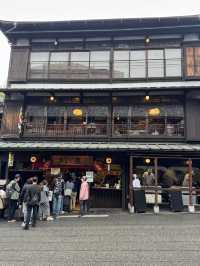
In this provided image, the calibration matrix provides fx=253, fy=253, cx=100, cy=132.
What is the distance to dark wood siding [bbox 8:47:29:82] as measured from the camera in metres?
Answer: 18.1

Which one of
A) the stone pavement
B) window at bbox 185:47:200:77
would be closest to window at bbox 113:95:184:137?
window at bbox 185:47:200:77

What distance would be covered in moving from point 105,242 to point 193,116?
430 inches

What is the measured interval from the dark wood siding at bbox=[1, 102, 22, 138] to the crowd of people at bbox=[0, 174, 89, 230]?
4974 millimetres

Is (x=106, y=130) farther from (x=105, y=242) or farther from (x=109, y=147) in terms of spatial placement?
(x=105, y=242)

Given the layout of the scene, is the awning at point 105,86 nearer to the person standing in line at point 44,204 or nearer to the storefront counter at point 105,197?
the storefront counter at point 105,197

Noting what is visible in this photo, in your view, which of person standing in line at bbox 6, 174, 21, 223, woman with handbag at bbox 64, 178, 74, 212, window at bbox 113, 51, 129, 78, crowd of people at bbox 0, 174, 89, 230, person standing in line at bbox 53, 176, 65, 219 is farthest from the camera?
window at bbox 113, 51, 129, 78

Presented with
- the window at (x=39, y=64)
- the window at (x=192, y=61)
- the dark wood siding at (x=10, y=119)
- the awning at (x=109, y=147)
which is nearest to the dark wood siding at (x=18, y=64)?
the window at (x=39, y=64)

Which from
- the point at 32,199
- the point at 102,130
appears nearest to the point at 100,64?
the point at 102,130

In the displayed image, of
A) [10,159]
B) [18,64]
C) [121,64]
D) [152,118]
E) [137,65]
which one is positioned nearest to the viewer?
[10,159]

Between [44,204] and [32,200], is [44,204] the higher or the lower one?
the lower one

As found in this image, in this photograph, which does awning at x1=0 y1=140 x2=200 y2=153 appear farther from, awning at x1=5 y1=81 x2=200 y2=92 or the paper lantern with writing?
awning at x1=5 y1=81 x2=200 y2=92

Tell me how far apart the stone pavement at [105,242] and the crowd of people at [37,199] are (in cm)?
74

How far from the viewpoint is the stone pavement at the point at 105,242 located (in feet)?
22.6

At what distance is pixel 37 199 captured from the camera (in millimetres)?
10734
